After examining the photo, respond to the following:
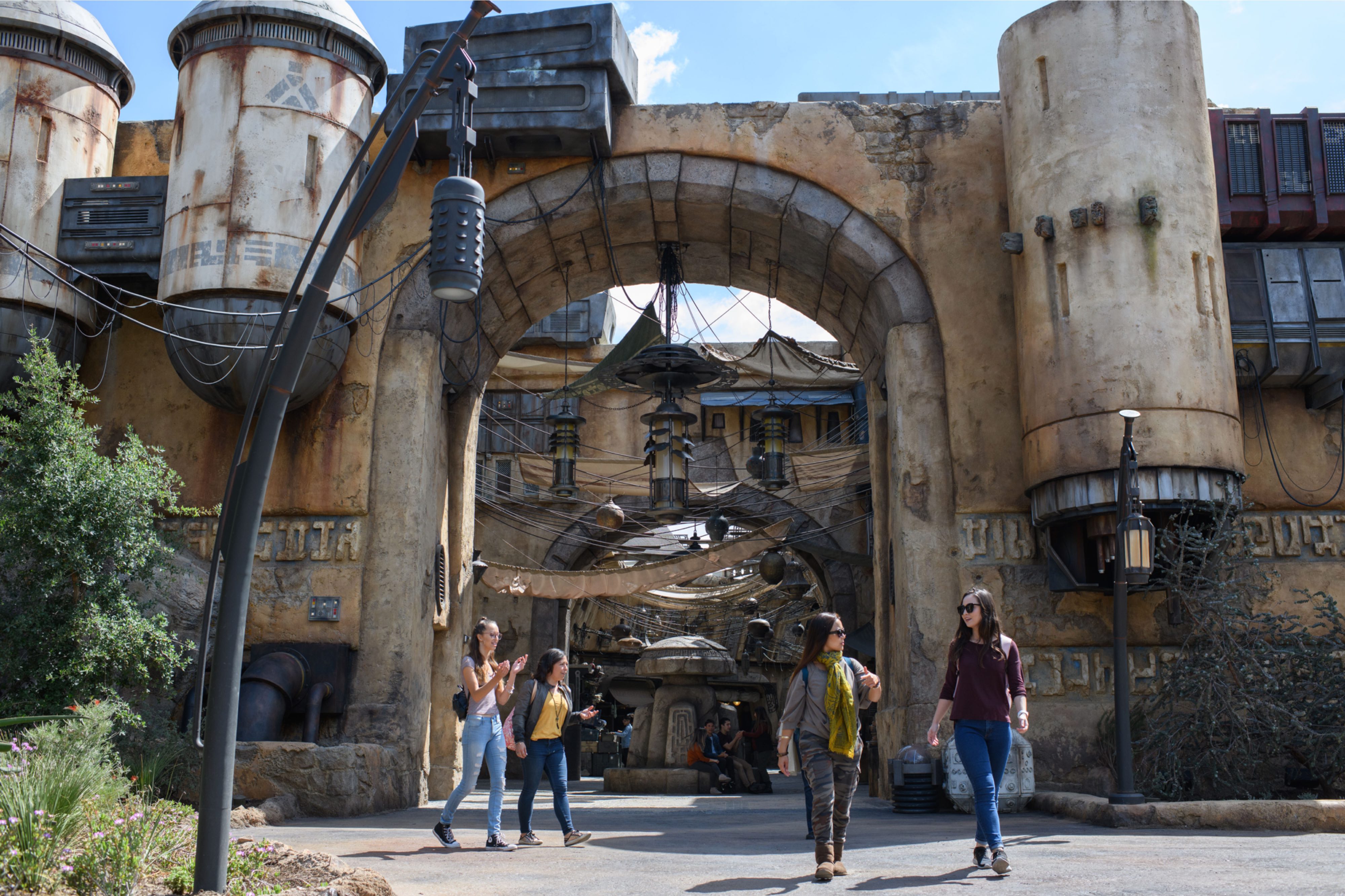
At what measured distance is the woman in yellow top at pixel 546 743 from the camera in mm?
7750

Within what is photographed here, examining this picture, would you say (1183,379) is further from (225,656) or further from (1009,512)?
(225,656)

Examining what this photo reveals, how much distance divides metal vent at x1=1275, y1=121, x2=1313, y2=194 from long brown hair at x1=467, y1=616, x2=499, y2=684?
9676 mm

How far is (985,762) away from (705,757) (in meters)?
12.1

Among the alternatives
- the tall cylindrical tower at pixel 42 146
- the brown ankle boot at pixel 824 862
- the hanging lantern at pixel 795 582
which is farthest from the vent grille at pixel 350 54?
the hanging lantern at pixel 795 582

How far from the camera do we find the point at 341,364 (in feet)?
42.0

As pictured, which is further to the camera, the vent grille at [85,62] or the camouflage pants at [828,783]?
the vent grille at [85,62]

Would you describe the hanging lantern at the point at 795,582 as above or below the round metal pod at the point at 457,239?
above

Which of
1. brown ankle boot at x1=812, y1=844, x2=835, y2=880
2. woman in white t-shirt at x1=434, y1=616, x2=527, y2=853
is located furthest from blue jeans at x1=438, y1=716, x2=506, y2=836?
brown ankle boot at x1=812, y1=844, x2=835, y2=880

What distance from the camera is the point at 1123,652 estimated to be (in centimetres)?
930

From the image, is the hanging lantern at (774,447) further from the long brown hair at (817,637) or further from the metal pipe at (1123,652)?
the long brown hair at (817,637)

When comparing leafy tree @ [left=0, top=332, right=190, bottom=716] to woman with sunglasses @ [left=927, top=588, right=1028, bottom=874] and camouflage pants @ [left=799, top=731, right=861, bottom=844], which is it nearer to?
camouflage pants @ [left=799, top=731, right=861, bottom=844]

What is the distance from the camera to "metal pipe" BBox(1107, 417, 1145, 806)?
890 centimetres

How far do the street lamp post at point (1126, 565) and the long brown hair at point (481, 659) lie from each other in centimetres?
467

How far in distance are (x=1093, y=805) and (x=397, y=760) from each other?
6.15 meters
